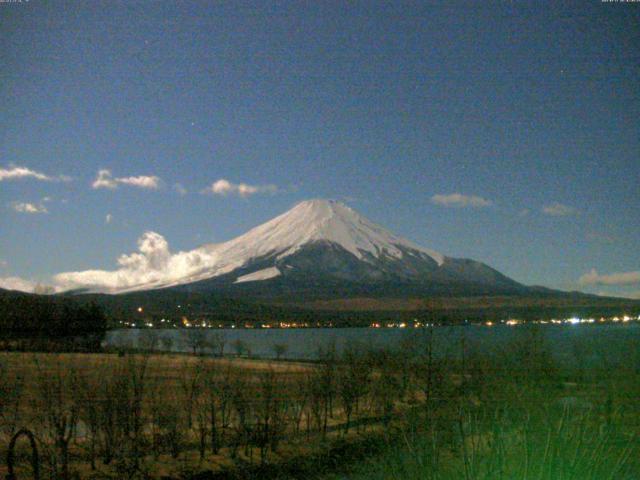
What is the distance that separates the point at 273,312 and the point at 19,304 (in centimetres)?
10141

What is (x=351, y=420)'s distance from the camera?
24.8 m

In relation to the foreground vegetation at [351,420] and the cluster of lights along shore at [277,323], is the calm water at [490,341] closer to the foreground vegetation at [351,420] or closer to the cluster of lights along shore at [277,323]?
the foreground vegetation at [351,420]

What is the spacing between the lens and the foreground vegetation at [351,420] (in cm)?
425

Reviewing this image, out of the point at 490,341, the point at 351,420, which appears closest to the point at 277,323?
the point at 490,341

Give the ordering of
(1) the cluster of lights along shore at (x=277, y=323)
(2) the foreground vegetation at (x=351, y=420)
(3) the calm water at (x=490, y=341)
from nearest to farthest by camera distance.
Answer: (2) the foreground vegetation at (x=351, y=420) → (3) the calm water at (x=490, y=341) → (1) the cluster of lights along shore at (x=277, y=323)

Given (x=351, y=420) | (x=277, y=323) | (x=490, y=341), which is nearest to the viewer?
(x=351, y=420)

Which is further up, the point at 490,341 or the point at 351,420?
the point at 490,341

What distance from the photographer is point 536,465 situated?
157 inches

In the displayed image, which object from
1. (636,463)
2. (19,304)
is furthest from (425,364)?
(19,304)

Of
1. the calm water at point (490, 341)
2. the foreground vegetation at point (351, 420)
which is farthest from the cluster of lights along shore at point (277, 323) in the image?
the foreground vegetation at point (351, 420)

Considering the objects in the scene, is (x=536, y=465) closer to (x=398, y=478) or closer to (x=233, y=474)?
(x=398, y=478)

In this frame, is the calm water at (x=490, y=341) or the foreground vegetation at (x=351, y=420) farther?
the calm water at (x=490, y=341)

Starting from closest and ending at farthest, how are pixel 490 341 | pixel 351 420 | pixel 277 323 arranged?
pixel 351 420, pixel 490 341, pixel 277 323

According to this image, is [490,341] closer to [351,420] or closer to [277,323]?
[351,420]
